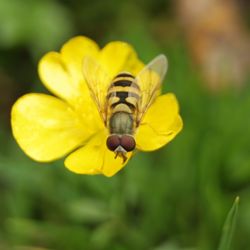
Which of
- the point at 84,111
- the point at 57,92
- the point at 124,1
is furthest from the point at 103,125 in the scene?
the point at 124,1

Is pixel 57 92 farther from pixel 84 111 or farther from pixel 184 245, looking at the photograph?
pixel 184 245

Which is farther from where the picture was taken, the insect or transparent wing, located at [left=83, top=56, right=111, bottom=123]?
transparent wing, located at [left=83, top=56, right=111, bottom=123]

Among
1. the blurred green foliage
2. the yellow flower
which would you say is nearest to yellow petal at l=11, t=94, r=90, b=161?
→ the yellow flower

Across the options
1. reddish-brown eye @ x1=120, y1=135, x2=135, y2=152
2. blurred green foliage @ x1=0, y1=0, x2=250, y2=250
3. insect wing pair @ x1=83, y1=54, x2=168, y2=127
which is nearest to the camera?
reddish-brown eye @ x1=120, y1=135, x2=135, y2=152

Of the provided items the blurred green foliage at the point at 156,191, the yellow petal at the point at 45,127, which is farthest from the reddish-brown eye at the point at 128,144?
the blurred green foliage at the point at 156,191

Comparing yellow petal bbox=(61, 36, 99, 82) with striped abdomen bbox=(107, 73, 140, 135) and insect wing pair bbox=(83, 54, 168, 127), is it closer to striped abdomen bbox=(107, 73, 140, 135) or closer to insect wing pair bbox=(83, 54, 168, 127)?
insect wing pair bbox=(83, 54, 168, 127)
